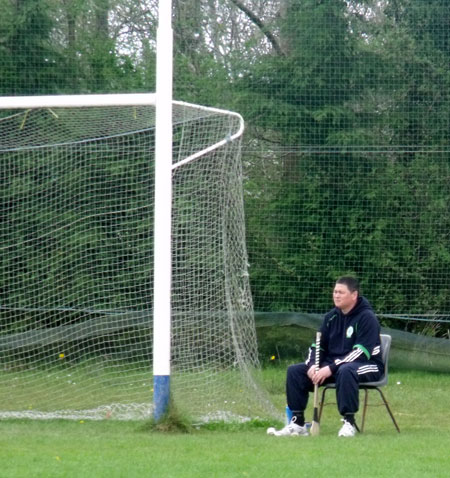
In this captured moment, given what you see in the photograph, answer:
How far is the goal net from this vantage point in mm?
8062

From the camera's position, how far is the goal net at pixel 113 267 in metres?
8.06

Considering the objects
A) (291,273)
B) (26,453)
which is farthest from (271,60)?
(26,453)

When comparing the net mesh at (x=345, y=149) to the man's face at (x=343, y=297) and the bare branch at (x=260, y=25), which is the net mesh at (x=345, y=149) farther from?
the man's face at (x=343, y=297)

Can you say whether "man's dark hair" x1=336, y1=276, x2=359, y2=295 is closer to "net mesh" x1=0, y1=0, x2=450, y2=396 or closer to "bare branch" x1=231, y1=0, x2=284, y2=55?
"net mesh" x1=0, y1=0, x2=450, y2=396

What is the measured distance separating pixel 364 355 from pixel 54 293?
14.5 feet

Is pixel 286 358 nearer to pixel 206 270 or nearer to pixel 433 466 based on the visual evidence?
pixel 206 270

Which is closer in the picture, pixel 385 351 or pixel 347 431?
pixel 347 431

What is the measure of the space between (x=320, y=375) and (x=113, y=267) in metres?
3.96

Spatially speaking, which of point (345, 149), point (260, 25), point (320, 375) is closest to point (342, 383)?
point (320, 375)

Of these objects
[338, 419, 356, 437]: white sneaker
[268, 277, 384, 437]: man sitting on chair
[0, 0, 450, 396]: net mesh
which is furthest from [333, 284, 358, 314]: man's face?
[0, 0, 450, 396]: net mesh

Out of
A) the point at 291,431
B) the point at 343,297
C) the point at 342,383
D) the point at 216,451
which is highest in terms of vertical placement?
the point at 343,297

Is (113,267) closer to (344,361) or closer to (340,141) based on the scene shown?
(340,141)

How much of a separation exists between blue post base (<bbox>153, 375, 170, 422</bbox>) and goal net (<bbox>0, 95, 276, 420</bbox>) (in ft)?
1.27

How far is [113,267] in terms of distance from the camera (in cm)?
1073
